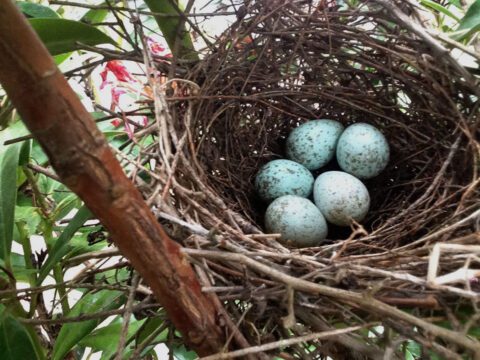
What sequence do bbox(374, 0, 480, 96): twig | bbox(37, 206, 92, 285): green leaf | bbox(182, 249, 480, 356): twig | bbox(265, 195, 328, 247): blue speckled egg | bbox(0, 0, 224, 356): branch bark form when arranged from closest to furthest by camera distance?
bbox(0, 0, 224, 356): branch bark < bbox(182, 249, 480, 356): twig < bbox(37, 206, 92, 285): green leaf < bbox(374, 0, 480, 96): twig < bbox(265, 195, 328, 247): blue speckled egg

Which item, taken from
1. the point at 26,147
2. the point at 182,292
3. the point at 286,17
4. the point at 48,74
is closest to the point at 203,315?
the point at 182,292

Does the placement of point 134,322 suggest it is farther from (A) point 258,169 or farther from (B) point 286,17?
(B) point 286,17

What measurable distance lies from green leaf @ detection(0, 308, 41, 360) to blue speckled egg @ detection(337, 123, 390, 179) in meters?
0.59

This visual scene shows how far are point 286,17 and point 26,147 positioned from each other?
1.58ft

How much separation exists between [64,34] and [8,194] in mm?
213

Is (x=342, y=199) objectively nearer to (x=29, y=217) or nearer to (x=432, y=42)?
(x=432, y=42)

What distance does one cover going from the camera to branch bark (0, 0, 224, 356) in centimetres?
31

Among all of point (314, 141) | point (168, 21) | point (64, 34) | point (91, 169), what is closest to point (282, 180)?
point (314, 141)

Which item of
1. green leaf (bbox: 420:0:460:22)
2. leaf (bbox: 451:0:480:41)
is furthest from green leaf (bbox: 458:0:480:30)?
green leaf (bbox: 420:0:460:22)

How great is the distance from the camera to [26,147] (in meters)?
0.75

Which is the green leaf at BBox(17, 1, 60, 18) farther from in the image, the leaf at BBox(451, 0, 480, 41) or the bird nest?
the leaf at BBox(451, 0, 480, 41)

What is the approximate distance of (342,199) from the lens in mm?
951

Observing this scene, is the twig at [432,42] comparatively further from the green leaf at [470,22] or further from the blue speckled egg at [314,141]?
the blue speckled egg at [314,141]

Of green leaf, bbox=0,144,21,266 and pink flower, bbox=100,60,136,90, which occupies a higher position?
pink flower, bbox=100,60,136,90
